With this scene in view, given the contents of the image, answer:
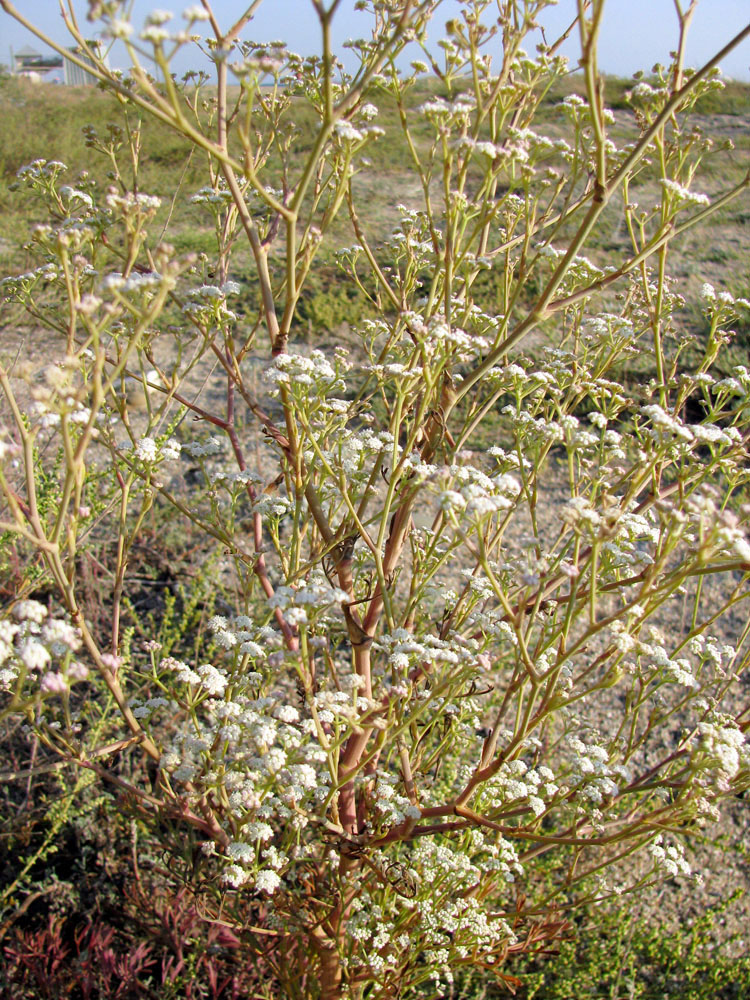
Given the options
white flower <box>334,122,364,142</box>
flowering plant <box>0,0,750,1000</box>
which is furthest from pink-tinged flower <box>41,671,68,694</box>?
white flower <box>334,122,364,142</box>

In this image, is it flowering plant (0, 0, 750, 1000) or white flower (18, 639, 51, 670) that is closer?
white flower (18, 639, 51, 670)

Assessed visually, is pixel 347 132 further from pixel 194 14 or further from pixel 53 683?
pixel 53 683

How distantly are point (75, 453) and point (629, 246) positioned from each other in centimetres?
921

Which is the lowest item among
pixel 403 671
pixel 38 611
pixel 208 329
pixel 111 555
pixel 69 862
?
pixel 69 862

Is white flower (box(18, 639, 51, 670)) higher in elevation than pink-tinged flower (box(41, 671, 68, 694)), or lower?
higher

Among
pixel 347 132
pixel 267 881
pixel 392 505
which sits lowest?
pixel 267 881

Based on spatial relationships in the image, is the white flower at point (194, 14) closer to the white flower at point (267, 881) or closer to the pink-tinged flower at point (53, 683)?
the pink-tinged flower at point (53, 683)

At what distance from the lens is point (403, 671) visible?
6.17 feet

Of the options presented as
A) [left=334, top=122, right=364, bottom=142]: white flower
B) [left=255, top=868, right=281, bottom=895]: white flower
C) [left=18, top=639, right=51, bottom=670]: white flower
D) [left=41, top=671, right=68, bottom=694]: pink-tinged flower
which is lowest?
[left=255, top=868, right=281, bottom=895]: white flower

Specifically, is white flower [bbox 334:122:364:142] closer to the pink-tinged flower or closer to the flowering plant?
the flowering plant

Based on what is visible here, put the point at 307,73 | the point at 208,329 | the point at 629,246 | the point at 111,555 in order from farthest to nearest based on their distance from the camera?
the point at 629,246 → the point at 111,555 → the point at 307,73 → the point at 208,329

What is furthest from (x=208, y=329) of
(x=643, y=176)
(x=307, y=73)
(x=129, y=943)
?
(x=643, y=176)

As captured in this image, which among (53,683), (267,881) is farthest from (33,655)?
(267,881)

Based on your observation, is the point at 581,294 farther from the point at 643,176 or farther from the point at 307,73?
the point at 643,176
